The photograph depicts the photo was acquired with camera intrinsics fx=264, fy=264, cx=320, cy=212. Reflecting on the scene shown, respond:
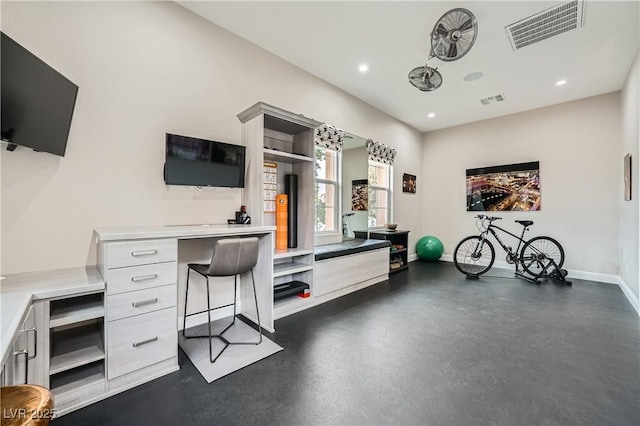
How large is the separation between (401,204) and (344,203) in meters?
2.02

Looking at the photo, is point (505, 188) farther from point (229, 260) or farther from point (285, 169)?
point (229, 260)

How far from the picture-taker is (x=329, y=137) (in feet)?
14.0

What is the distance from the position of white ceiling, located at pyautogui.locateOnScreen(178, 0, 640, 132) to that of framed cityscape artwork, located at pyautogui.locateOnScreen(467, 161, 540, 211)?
1.37m

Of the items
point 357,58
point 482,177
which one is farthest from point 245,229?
point 482,177

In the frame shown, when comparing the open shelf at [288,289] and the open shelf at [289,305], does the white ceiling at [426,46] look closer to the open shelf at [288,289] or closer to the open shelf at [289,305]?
the open shelf at [288,289]

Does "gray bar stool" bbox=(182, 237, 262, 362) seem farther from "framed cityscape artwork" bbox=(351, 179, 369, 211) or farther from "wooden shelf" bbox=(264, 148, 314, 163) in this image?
"framed cityscape artwork" bbox=(351, 179, 369, 211)

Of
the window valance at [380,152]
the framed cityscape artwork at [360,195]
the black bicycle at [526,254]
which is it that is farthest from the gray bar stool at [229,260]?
the black bicycle at [526,254]

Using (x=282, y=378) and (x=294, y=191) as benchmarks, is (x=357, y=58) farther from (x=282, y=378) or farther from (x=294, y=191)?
(x=282, y=378)

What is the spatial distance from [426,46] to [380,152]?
2.18 metres

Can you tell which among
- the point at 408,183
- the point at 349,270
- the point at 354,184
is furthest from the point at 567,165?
the point at 349,270

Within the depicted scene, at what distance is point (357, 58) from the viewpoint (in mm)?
3766

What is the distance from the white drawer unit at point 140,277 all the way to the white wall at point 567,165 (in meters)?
6.29

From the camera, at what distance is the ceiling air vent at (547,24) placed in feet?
9.14

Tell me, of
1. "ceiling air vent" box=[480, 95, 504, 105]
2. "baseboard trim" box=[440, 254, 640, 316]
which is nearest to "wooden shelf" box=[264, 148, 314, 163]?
"ceiling air vent" box=[480, 95, 504, 105]
